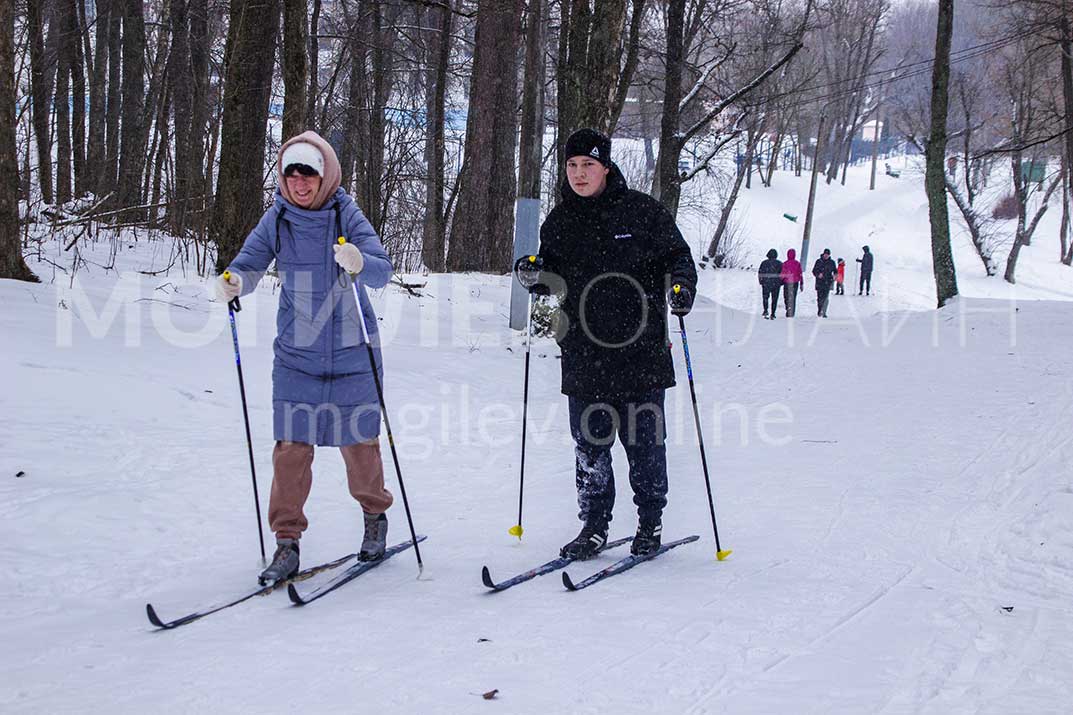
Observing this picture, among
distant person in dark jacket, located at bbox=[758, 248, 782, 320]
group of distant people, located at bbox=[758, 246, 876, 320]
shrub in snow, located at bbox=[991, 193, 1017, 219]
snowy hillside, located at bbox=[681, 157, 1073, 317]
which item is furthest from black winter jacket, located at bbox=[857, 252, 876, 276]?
shrub in snow, located at bbox=[991, 193, 1017, 219]

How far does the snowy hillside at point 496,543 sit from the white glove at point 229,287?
128 cm

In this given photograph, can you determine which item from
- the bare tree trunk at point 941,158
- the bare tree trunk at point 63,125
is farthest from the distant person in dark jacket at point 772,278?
the bare tree trunk at point 63,125

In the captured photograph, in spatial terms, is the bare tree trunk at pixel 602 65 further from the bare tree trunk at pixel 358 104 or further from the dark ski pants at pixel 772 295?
the dark ski pants at pixel 772 295

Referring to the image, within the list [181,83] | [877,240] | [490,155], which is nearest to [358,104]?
[181,83]

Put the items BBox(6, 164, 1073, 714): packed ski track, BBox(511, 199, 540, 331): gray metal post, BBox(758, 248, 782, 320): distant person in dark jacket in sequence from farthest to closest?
BBox(758, 248, 782, 320): distant person in dark jacket, BBox(511, 199, 540, 331): gray metal post, BBox(6, 164, 1073, 714): packed ski track

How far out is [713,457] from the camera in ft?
23.8

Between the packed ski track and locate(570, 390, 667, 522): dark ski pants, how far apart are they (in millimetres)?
294

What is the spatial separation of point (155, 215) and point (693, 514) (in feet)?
37.0

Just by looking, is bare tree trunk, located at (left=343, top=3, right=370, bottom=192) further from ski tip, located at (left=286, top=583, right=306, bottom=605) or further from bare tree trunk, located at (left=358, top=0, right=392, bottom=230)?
ski tip, located at (left=286, top=583, right=306, bottom=605)

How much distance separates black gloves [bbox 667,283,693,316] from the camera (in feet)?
14.1

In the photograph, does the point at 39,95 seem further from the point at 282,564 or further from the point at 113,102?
the point at 282,564

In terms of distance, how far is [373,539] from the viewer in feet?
14.5

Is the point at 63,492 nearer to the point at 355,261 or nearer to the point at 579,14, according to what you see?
the point at 355,261

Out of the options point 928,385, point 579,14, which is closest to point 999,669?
point 928,385
